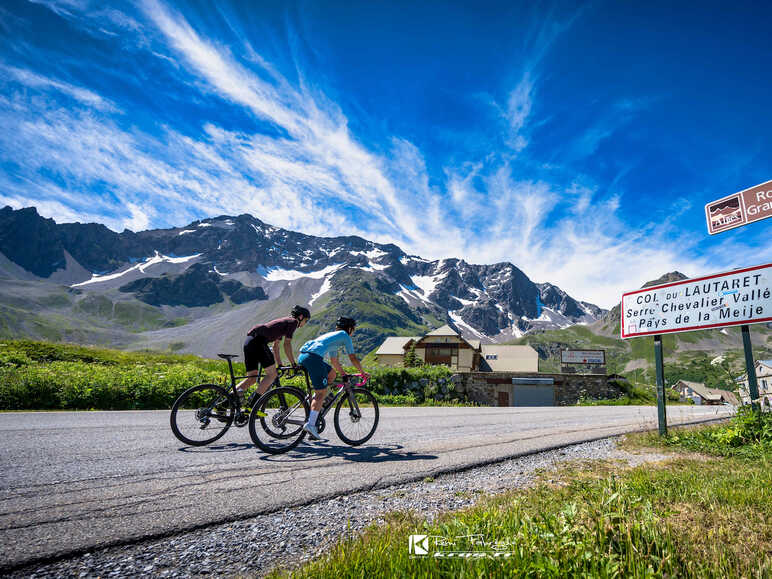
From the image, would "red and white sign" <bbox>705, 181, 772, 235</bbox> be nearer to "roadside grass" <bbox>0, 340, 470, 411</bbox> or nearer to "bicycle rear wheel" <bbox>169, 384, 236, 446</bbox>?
"bicycle rear wheel" <bbox>169, 384, 236, 446</bbox>

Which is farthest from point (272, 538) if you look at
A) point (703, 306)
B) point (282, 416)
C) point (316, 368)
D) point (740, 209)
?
point (740, 209)

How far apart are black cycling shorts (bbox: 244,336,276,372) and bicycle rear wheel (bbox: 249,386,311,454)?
887mm

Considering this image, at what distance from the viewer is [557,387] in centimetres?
2845

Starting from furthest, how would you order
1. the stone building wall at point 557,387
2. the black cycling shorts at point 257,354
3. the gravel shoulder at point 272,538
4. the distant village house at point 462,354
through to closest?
the distant village house at point 462,354, the stone building wall at point 557,387, the black cycling shorts at point 257,354, the gravel shoulder at point 272,538

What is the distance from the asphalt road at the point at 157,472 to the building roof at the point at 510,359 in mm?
49877

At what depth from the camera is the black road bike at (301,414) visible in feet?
19.5

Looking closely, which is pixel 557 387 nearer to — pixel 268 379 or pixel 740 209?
pixel 740 209

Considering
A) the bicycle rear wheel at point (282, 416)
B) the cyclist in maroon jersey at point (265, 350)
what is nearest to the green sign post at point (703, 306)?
the bicycle rear wheel at point (282, 416)

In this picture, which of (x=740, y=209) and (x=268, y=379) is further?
(x=268, y=379)

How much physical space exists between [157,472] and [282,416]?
6.72ft

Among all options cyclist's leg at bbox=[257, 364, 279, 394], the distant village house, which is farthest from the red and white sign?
the distant village house

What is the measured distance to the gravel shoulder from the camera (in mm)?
2543

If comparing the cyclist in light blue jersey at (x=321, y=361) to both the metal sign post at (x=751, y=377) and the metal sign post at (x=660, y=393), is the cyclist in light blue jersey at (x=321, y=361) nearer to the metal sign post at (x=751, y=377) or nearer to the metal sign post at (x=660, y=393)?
the metal sign post at (x=660, y=393)

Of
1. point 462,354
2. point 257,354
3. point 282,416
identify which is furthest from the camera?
point 462,354
